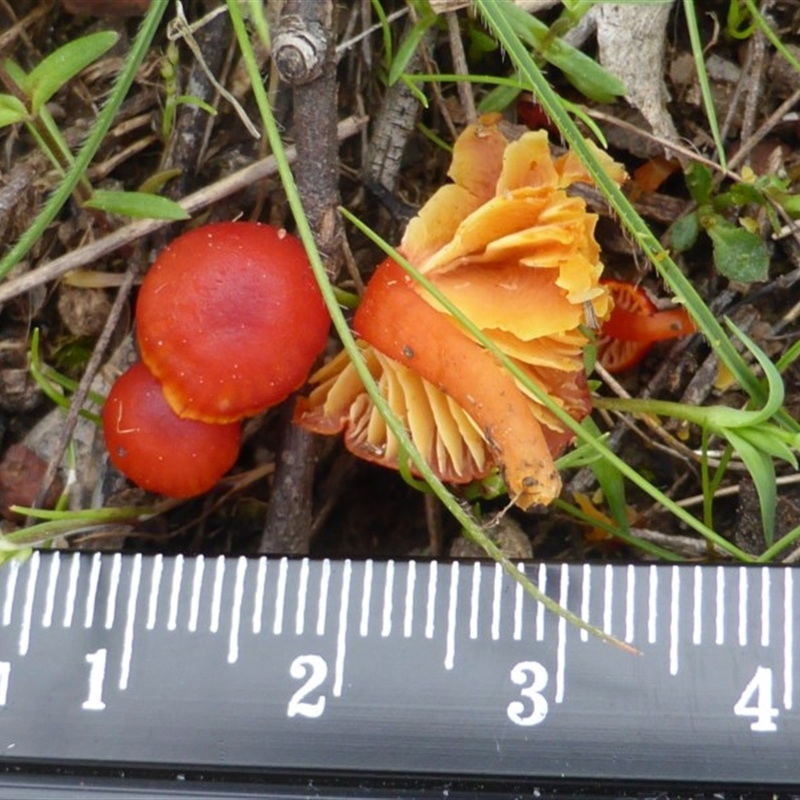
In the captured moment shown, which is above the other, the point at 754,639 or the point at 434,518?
the point at 434,518

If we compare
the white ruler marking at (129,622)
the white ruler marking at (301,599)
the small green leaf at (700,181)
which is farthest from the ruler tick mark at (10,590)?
the small green leaf at (700,181)

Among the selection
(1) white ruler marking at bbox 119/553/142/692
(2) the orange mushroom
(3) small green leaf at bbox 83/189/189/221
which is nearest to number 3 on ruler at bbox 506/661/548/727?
(2) the orange mushroom

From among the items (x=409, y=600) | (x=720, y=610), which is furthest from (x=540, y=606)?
(x=720, y=610)

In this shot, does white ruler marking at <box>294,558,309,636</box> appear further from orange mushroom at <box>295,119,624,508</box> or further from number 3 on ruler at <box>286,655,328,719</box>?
orange mushroom at <box>295,119,624,508</box>

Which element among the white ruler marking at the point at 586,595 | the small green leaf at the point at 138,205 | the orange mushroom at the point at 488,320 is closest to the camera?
the orange mushroom at the point at 488,320

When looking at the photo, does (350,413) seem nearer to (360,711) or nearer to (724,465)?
(360,711)

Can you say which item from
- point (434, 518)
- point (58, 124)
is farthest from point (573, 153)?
point (58, 124)

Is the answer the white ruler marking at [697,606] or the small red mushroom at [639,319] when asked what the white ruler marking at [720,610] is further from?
the small red mushroom at [639,319]
